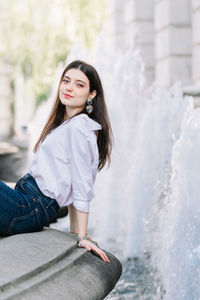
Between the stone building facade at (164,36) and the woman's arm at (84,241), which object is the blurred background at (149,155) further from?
the woman's arm at (84,241)

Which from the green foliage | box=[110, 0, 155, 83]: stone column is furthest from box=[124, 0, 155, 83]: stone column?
the green foliage

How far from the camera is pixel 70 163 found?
2510 millimetres

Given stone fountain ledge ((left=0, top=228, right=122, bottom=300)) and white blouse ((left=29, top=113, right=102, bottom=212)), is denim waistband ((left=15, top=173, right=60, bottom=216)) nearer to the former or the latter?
white blouse ((left=29, top=113, right=102, bottom=212))

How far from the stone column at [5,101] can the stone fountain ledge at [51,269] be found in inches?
670

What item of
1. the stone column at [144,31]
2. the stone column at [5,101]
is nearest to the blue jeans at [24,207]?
the stone column at [144,31]

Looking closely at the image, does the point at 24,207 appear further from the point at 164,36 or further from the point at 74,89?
the point at 164,36

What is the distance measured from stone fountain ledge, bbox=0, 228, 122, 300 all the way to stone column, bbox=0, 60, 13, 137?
17012 mm

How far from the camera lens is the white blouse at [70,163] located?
2.45m

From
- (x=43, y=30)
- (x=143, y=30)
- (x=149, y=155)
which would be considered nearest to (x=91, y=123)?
(x=149, y=155)

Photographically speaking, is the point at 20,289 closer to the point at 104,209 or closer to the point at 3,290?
the point at 3,290

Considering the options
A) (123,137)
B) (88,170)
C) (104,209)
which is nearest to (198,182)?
(88,170)

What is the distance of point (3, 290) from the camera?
5.76 feet

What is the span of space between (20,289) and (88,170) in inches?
32.7

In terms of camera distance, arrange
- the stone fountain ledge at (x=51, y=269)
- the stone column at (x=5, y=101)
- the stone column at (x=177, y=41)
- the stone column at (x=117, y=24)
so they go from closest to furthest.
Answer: the stone fountain ledge at (x=51, y=269)
the stone column at (x=177, y=41)
the stone column at (x=117, y=24)
the stone column at (x=5, y=101)
